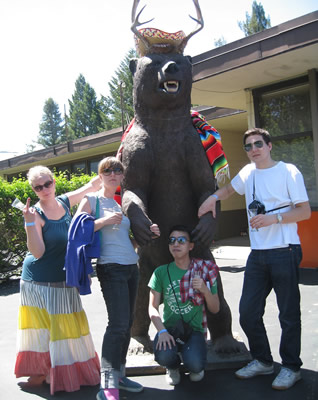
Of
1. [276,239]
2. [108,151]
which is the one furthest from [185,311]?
[108,151]

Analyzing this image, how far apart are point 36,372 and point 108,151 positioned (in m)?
11.3

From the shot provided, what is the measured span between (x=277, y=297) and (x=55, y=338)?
59.1 inches

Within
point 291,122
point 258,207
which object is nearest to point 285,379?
point 258,207

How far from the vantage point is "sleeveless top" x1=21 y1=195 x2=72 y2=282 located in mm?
2736

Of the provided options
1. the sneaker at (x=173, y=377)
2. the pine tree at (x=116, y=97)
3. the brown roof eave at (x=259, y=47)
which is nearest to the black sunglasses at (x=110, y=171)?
the sneaker at (x=173, y=377)

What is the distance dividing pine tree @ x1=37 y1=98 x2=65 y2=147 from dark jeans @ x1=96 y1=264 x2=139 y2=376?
44.2m

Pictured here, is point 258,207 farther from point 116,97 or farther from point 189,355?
point 116,97

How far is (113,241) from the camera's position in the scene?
247cm

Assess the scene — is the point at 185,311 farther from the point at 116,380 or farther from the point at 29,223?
the point at 29,223

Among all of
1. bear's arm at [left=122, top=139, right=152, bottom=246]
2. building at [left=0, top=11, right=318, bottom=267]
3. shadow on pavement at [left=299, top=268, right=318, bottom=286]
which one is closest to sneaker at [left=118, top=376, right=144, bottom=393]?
bear's arm at [left=122, top=139, right=152, bottom=246]

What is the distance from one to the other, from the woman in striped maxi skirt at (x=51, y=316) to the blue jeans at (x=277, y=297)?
3.74 feet

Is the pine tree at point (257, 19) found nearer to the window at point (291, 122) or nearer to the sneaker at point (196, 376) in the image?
the window at point (291, 122)

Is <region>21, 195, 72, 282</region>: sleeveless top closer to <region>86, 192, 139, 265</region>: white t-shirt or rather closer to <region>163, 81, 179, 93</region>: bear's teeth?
<region>86, 192, 139, 265</region>: white t-shirt

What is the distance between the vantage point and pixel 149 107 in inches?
115
